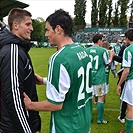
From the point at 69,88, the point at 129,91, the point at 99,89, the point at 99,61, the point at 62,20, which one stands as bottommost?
the point at 99,89

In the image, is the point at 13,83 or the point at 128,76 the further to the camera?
the point at 128,76

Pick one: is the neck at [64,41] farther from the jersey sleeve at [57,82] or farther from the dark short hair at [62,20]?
the jersey sleeve at [57,82]

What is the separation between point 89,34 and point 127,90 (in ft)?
144

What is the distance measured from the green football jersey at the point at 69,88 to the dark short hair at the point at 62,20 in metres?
0.14

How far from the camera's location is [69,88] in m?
1.77

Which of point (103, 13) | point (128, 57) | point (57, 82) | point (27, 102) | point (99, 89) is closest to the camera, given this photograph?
point (57, 82)

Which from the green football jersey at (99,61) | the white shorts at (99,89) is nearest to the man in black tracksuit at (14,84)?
the green football jersey at (99,61)

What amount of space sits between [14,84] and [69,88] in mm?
433

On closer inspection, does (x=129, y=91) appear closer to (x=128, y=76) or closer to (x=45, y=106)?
(x=128, y=76)

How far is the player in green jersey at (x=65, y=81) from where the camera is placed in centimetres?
170

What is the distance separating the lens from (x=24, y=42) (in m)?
1.94

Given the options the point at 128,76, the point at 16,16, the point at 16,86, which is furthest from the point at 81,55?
the point at 128,76

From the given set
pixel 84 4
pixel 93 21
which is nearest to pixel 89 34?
pixel 93 21

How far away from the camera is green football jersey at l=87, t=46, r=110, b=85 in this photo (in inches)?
176
